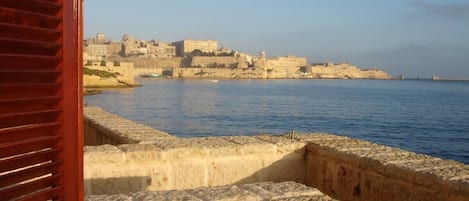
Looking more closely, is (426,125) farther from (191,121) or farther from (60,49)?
(60,49)

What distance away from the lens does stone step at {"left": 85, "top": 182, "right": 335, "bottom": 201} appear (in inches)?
97.7

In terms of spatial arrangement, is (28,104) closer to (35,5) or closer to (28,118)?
(28,118)

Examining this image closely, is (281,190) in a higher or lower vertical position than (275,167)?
higher

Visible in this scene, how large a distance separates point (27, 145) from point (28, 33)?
1.00ft

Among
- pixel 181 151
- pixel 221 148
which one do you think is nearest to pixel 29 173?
pixel 181 151

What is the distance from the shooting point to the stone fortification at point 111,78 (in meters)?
76.8

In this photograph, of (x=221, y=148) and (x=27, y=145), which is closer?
(x=27, y=145)

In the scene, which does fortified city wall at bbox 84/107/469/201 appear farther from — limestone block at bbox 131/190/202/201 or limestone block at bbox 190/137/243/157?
limestone block at bbox 131/190/202/201

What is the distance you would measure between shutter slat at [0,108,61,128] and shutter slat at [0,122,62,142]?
0.05 ft

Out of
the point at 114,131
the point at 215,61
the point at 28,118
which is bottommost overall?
the point at 114,131

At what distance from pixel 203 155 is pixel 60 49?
111 inches

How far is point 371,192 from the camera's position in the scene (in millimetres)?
3680

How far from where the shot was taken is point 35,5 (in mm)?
1342

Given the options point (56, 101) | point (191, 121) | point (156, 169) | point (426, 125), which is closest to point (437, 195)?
point (156, 169)
